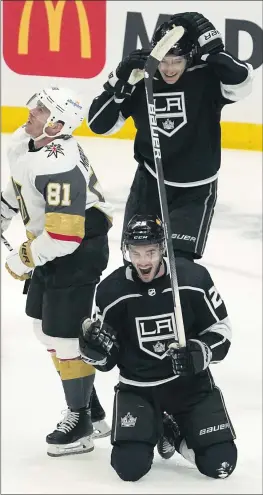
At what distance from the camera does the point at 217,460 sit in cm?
331

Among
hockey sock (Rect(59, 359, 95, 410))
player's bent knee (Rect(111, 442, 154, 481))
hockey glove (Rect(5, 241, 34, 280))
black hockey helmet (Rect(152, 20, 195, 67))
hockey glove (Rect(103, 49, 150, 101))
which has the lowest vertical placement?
player's bent knee (Rect(111, 442, 154, 481))

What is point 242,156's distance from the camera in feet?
20.5

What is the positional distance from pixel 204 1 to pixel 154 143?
268 centimetres

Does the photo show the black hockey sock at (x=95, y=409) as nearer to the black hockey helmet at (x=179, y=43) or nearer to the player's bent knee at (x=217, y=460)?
the player's bent knee at (x=217, y=460)

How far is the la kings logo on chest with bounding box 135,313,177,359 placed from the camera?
3332 millimetres

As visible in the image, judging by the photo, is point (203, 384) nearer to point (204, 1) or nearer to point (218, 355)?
point (218, 355)

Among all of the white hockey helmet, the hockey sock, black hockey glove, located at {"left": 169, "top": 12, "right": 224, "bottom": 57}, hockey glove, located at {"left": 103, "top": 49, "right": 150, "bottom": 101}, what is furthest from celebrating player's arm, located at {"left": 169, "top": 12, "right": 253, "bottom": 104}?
the hockey sock

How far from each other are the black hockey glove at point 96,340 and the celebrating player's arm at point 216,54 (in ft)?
2.54

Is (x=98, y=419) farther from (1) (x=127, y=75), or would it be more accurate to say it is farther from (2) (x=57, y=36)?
(2) (x=57, y=36)

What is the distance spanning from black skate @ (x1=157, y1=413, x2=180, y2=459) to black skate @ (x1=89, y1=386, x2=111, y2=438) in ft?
0.77

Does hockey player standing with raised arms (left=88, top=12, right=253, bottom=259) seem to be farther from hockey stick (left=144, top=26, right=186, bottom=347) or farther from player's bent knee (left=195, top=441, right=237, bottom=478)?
→ player's bent knee (left=195, top=441, right=237, bottom=478)

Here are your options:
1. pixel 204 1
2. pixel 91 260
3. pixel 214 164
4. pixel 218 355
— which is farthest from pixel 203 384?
pixel 204 1

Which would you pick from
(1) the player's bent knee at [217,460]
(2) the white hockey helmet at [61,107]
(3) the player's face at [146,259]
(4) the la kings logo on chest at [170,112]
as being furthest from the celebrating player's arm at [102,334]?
(4) the la kings logo on chest at [170,112]

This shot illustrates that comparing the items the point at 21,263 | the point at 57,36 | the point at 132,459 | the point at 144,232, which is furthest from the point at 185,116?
the point at 57,36
